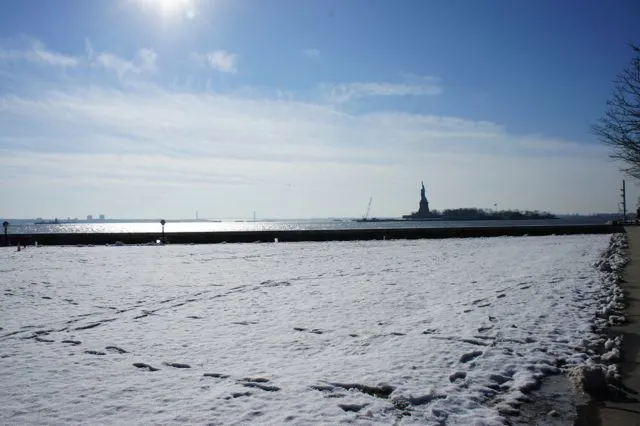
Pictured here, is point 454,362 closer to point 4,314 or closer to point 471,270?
point 4,314

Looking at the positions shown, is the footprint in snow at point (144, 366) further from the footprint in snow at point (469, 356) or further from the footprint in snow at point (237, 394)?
the footprint in snow at point (469, 356)

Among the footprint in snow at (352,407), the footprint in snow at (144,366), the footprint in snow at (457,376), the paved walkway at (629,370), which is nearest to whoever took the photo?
the paved walkway at (629,370)

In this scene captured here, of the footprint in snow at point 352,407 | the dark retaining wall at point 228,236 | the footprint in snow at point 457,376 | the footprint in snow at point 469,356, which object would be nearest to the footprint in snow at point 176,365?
the footprint in snow at point 352,407

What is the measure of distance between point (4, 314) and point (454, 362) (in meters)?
7.53

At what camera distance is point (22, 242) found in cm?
3148

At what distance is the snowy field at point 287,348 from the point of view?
158 inches

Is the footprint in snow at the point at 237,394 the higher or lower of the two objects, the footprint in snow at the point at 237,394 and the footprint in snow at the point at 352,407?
the higher

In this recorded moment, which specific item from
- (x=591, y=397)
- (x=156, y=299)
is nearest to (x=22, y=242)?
(x=156, y=299)

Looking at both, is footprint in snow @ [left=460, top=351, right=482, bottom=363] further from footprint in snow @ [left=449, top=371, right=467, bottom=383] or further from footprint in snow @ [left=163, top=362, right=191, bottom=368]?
footprint in snow @ [left=163, top=362, right=191, bottom=368]

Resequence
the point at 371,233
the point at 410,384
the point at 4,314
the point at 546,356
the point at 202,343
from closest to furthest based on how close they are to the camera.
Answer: the point at 410,384
the point at 546,356
the point at 202,343
the point at 4,314
the point at 371,233

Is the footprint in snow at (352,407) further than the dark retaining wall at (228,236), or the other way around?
the dark retaining wall at (228,236)

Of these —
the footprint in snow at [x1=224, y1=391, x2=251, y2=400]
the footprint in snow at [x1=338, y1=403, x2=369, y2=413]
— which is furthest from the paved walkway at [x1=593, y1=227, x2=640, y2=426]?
the footprint in snow at [x1=224, y1=391, x2=251, y2=400]

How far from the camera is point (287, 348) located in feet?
19.1

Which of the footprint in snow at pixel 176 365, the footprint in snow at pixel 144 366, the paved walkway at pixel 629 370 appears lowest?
the paved walkway at pixel 629 370
